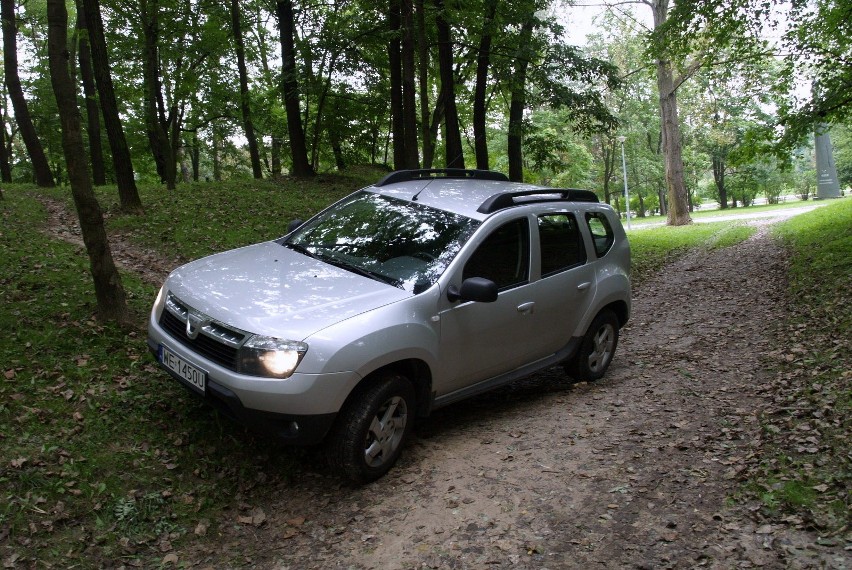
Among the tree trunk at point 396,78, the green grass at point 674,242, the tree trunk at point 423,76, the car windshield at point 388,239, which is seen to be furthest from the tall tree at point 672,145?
the car windshield at point 388,239

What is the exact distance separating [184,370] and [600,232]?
4.20m

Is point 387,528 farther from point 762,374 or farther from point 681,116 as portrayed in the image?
point 681,116

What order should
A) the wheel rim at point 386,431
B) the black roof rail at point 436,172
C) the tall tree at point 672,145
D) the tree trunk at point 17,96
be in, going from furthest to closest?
the tall tree at point 672,145 → the tree trunk at point 17,96 → the black roof rail at point 436,172 → the wheel rim at point 386,431

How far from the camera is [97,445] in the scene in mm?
4246

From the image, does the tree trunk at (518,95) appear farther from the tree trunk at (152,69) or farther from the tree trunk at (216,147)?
the tree trunk at (216,147)

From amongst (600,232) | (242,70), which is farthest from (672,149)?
(600,232)

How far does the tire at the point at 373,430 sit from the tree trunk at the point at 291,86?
45.1 feet

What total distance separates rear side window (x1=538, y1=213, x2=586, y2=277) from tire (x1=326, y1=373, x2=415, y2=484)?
191cm

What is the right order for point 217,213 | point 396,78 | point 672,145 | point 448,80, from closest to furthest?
point 217,213, point 448,80, point 396,78, point 672,145

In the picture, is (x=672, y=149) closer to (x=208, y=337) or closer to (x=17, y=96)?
(x=17, y=96)

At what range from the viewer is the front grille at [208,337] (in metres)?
3.78

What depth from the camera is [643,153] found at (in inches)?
1930

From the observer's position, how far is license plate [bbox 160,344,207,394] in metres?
3.91

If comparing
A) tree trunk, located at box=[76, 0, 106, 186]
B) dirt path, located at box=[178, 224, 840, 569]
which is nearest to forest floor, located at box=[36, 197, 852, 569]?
dirt path, located at box=[178, 224, 840, 569]
